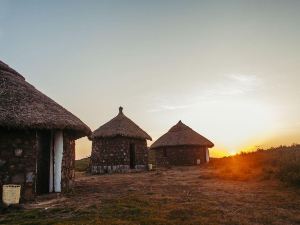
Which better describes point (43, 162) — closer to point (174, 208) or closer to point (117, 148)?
point (174, 208)

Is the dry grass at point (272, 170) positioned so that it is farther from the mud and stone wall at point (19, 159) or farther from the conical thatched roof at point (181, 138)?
the conical thatched roof at point (181, 138)

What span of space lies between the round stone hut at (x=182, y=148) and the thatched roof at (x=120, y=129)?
224 inches

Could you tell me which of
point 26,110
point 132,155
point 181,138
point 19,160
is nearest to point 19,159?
point 19,160

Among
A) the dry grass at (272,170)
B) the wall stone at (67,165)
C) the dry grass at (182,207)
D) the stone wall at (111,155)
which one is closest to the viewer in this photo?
the dry grass at (182,207)

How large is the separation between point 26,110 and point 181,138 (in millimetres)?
21977

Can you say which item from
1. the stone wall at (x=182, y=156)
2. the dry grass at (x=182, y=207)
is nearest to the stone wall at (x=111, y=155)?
the stone wall at (x=182, y=156)

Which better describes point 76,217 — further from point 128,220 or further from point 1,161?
point 1,161

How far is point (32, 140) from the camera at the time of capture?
35.0 feet

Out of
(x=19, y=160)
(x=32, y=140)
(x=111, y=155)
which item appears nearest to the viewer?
(x=19, y=160)

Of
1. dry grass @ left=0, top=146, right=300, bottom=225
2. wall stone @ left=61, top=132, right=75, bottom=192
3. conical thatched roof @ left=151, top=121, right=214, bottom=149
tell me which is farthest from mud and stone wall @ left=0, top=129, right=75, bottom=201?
conical thatched roof @ left=151, top=121, right=214, bottom=149

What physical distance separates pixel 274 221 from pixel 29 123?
772cm

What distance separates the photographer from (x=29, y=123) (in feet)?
33.4

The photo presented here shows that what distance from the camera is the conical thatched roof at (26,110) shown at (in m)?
10.1

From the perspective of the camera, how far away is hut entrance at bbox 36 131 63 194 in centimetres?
1185
